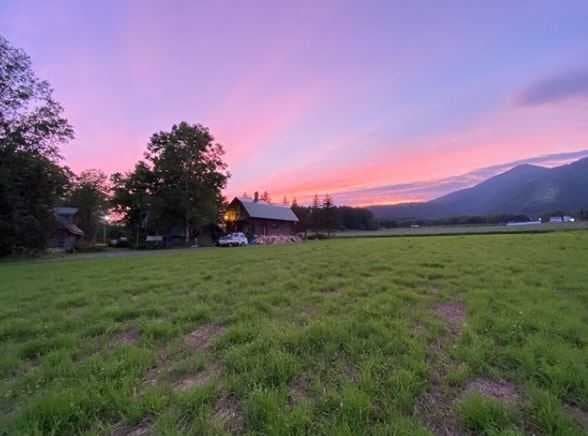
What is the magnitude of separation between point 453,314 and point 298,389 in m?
3.19

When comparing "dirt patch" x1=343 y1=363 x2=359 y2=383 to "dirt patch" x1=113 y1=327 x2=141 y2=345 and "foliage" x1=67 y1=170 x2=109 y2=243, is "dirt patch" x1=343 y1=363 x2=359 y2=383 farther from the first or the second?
"foliage" x1=67 y1=170 x2=109 y2=243

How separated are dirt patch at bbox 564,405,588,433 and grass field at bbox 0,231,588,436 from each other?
1cm

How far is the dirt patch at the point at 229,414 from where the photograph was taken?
6.30 ft

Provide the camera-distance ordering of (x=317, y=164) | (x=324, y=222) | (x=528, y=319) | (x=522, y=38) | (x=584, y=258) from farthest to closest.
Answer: (x=324, y=222)
(x=317, y=164)
(x=522, y=38)
(x=584, y=258)
(x=528, y=319)

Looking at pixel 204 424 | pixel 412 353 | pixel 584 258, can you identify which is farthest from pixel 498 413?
pixel 584 258

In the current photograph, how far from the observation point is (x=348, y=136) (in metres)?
20.1

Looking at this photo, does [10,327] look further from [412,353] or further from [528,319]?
[528,319]

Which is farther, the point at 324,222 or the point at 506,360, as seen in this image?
the point at 324,222

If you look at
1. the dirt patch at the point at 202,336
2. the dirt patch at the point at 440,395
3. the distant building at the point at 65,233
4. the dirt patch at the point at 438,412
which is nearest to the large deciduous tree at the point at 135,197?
the distant building at the point at 65,233

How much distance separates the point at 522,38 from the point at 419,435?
52.3 ft

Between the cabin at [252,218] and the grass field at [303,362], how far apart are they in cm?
3610

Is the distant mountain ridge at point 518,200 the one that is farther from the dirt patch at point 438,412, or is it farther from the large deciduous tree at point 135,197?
the dirt patch at point 438,412

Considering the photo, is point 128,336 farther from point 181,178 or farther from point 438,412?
point 181,178

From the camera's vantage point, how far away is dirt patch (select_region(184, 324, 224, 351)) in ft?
11.1
